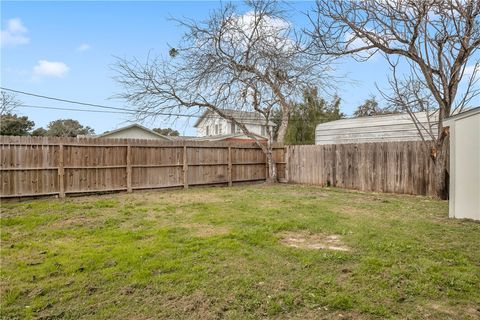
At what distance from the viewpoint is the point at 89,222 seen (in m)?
5.45

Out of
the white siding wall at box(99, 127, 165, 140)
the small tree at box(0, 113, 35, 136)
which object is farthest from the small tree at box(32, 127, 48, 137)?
the white siding wall at box(99, 127, 165, 140)

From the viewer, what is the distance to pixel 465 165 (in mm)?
5414

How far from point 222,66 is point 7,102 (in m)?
15.6

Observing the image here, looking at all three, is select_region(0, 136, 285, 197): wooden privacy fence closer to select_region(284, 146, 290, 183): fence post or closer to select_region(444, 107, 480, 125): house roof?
select_region(284, 146, 290, 183): fence post

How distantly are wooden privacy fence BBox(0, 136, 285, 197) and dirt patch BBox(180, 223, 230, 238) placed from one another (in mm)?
4793

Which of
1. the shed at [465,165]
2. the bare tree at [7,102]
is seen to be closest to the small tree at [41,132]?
the bare tree at [7,102]

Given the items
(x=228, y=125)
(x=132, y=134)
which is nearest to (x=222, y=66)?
(x=132, y=134)

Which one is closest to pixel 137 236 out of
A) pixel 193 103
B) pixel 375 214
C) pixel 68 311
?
pixel 68 311

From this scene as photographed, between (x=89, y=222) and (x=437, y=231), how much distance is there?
5.34 meters

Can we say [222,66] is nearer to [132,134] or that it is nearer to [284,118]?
[284,118]

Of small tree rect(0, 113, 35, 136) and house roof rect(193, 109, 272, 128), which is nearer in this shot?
house roof rect(193, 109, 272, 128)

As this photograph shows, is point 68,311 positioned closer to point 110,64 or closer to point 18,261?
point 18,261

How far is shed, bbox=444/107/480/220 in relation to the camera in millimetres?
5219

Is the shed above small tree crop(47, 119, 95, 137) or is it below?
below
